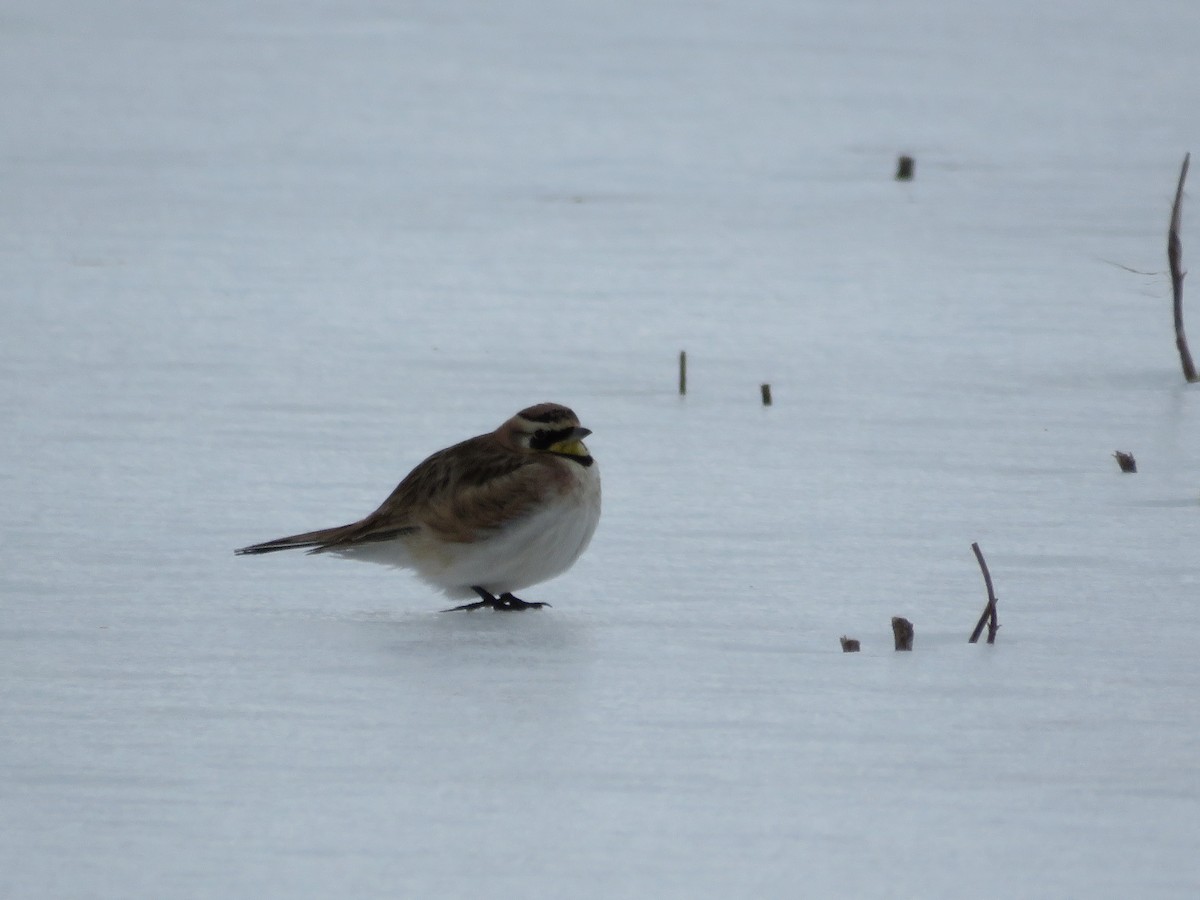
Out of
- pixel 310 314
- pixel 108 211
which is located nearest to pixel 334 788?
pixel 310 314

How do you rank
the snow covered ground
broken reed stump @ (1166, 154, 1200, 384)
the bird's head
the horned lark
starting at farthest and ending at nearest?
broken reed stump @ (1166, 154, 1200, 384) < the bird's head < the horned lark < the snow covered ground

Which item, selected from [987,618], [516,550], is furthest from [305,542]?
[987,618]

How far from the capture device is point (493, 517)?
4.09 metres

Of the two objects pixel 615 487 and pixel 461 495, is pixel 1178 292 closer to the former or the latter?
pixel 615 487

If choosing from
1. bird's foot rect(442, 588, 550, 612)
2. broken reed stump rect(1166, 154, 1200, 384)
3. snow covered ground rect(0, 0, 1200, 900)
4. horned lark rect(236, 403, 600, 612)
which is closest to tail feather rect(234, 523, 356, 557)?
horned lark rect(236, 403, 600, 612)

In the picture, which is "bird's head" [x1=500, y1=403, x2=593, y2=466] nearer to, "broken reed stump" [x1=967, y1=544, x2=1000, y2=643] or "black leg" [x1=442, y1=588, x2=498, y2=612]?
"black leg" [x1=442, y1=588, x2=498, y2=612]

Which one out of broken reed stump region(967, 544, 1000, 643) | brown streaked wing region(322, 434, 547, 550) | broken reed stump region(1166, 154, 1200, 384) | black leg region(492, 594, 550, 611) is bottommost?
black leg region(492, 594, 550, 611)

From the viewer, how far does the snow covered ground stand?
9.46 ft

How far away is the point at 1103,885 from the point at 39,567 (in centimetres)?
275

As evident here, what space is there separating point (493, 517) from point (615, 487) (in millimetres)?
1343

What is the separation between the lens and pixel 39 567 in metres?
4.43

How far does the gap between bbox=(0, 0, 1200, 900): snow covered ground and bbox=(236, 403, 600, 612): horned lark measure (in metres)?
0.13

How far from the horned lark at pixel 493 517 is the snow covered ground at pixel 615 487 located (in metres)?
0.13

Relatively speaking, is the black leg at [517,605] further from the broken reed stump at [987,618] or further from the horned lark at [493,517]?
the broken reed stump at [987,618]
